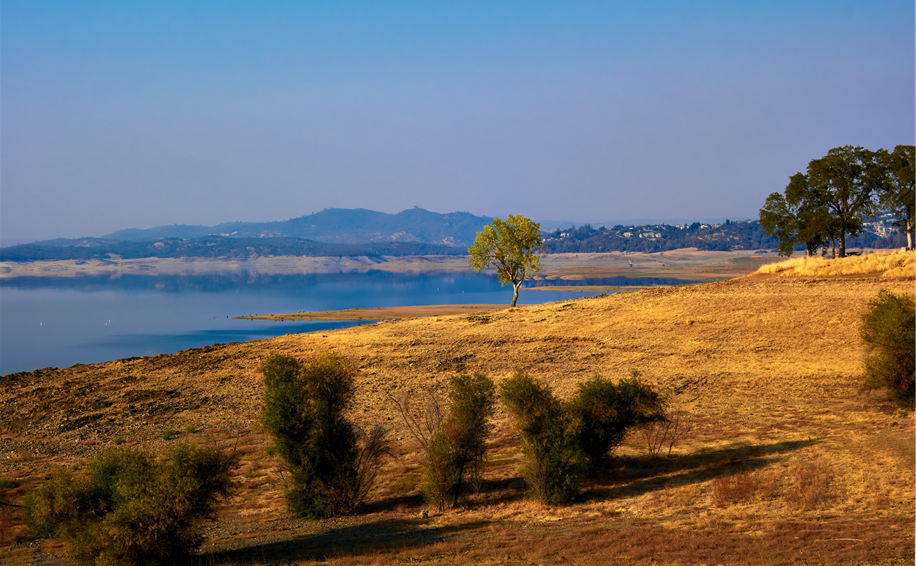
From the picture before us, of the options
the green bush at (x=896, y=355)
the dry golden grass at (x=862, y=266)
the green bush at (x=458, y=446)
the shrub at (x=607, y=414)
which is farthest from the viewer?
the dry golden grass at (x=862, y=266)

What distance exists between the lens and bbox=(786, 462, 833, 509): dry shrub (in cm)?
1453

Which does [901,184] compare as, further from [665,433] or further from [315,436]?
[315,436]

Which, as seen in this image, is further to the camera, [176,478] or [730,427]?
[730,427]

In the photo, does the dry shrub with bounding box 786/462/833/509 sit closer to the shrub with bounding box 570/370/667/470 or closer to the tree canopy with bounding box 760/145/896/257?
the shrub with bounding box 570/370/667/470

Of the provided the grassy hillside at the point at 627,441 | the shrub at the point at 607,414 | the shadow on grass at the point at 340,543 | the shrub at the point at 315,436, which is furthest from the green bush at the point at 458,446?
the shrub at the point at 607,414

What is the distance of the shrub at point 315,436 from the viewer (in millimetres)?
17672

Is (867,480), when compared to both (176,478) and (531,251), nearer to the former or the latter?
(176,478)

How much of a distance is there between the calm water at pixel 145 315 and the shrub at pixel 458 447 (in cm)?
5259

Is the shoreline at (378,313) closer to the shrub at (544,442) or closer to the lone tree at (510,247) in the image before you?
the lone tree at (510,247)

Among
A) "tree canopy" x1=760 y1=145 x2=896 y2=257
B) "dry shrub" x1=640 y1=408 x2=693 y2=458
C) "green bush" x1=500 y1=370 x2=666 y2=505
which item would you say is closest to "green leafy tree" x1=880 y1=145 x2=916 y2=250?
"tree canopy" x1=760 y1=145 x2=896 y2=257

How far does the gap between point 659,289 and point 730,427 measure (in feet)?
82.9

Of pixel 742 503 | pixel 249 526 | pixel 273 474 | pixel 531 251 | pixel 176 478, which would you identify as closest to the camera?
pixel 176 478

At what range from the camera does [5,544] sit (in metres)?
15.5

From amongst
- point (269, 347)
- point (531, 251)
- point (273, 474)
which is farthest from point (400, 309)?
point (273, 474)
